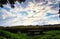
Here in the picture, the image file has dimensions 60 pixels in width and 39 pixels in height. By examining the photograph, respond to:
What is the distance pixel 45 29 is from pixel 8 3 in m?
0.71

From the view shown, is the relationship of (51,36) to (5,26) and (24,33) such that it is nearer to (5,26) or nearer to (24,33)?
(24,33)

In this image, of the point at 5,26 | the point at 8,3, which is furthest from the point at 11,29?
the point at 8,3

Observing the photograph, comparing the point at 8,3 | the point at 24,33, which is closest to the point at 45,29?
the point at 24,33

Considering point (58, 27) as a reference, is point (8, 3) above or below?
above

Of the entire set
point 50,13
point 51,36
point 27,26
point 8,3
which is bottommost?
point 51,36

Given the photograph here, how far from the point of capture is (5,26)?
2480 millimetres

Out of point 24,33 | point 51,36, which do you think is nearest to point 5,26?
point 24,33

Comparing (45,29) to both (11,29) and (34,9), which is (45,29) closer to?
(34,9)

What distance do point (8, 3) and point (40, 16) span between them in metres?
0.55

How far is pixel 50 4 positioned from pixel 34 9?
0.27 meters

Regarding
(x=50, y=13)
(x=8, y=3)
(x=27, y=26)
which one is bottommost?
(x=27, y=26)

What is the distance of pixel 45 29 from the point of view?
8.13 feet

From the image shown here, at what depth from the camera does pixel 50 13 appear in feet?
8.20

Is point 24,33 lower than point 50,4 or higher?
lower
